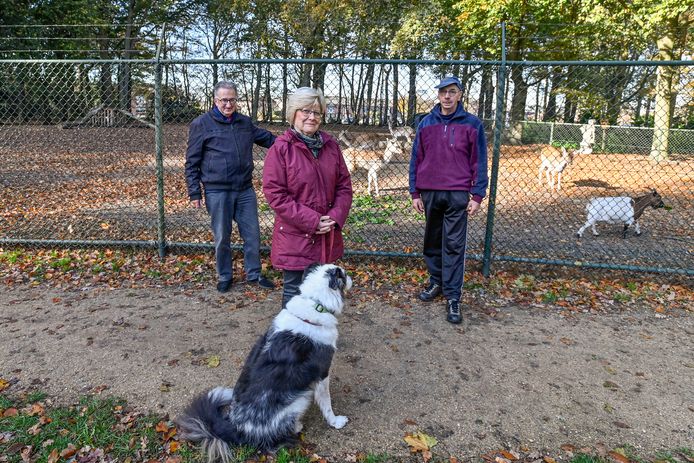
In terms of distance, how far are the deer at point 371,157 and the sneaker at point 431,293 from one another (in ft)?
15.9

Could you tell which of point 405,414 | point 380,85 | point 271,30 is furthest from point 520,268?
point 271,30

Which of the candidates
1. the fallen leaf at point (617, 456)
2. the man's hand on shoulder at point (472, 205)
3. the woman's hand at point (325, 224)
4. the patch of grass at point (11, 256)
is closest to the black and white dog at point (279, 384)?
the woman's hand at point (325, 224)

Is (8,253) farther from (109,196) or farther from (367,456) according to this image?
(367,456)

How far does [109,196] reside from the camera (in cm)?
900

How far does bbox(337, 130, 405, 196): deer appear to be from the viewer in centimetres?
952

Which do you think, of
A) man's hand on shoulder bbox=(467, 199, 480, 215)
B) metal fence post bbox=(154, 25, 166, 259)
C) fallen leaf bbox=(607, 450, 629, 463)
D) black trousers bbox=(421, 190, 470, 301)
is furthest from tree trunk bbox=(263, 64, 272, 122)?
fallen leaf bbox=(607, 450, 629, 463)

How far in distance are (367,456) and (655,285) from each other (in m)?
4.17

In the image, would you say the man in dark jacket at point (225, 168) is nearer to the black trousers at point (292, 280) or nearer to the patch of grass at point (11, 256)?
the black trousers at point (292, 280)

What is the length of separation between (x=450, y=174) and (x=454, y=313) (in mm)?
1298

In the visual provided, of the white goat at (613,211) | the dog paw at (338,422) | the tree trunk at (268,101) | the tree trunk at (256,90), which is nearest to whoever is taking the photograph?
the dog paw at (338,422)

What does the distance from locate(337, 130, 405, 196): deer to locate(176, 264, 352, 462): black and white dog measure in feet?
22.3

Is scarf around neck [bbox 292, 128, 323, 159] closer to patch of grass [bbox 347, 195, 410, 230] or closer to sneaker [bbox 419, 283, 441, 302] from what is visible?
sneaker [bbox 419, 283, 441, 302]

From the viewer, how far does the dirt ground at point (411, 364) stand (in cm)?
284

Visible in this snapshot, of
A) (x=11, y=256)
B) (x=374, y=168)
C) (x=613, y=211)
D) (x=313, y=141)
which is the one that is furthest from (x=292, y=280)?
(x=374, y=168)
